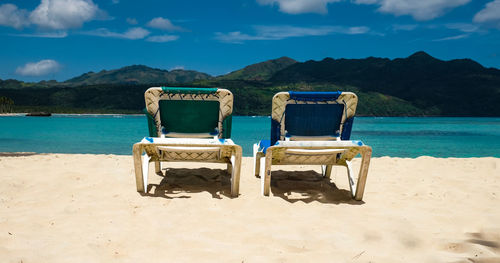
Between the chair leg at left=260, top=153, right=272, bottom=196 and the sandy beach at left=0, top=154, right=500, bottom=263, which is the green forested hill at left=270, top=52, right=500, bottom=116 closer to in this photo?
the sandy beach at left=0, top=154, right=500, bottom=263

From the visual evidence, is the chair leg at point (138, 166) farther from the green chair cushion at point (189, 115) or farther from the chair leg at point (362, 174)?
the chair leg at point (362, 174)

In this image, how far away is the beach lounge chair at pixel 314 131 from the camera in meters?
4.16

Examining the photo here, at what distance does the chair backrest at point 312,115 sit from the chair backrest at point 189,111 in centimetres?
81

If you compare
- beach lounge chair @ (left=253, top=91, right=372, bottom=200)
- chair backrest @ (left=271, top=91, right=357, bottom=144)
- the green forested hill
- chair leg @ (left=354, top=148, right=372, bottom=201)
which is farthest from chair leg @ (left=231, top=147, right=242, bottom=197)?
the green forested hill

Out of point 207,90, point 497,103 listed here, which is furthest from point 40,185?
point 497,103

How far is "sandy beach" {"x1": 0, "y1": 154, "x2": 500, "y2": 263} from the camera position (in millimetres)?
2527

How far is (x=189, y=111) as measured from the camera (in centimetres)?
502

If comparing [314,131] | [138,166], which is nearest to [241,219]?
[138,166]

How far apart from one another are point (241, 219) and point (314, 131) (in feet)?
6.28

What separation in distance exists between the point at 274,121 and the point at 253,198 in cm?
111

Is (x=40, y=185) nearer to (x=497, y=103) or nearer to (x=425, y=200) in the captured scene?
(x=425, y=200)

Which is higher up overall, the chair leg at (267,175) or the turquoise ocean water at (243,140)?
the chair leg at (267,175)

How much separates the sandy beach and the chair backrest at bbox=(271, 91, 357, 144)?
839 millimetres

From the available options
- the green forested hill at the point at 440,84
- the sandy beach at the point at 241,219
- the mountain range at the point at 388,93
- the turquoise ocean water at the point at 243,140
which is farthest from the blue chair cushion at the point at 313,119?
the green forested hill at the point at 440,84
